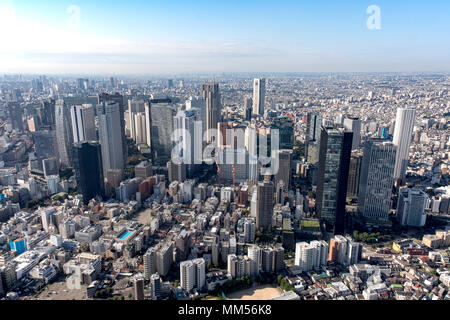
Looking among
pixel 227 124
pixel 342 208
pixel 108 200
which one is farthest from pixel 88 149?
pixel 342 208

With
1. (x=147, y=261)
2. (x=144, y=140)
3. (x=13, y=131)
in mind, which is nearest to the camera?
(x=147, y=261)

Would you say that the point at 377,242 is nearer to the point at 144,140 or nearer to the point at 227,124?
the point at 227,124

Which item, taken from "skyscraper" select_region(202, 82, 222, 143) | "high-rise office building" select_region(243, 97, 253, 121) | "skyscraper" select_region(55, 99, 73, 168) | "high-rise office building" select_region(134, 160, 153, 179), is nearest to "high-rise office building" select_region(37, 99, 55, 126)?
"skyscraper" select_region(55, 99, 73, 168)

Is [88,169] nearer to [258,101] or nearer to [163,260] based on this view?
[163,260]

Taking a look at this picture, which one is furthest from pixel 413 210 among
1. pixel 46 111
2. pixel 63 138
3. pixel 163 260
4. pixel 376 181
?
pixel 46 111

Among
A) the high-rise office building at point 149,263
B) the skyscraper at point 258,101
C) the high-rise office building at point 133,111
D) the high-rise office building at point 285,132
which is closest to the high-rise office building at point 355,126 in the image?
the high-rise office building at point 285,132
